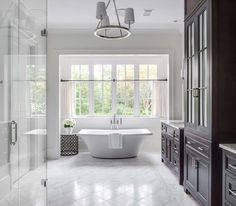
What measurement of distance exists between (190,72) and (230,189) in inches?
66.4

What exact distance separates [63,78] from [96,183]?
3.48m

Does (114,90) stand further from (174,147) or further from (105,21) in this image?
(105,21)

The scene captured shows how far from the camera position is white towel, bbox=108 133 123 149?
5512 mm

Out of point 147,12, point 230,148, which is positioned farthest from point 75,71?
point 230,148

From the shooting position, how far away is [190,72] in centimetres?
356

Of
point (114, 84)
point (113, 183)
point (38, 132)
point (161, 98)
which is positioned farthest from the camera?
point (114, 84)

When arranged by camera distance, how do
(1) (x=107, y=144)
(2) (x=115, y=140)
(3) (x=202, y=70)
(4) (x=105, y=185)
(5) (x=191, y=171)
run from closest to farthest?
(3) (x=202, y=70) → (5) (x=191, y=171) → (4) (x=105, y=185) → (2) (x=115, y=140) → (1) (x=107, y=144)

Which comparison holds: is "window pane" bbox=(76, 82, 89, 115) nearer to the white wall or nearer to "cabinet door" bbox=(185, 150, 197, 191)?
the white wall

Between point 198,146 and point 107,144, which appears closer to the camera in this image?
point 198,146

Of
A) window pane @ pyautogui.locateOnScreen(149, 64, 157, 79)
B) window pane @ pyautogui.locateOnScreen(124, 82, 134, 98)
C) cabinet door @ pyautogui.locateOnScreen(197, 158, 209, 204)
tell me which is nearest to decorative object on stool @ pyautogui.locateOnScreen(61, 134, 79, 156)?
window pane @ pyautogui.locateOnScreen(124, 82, 134, 98)

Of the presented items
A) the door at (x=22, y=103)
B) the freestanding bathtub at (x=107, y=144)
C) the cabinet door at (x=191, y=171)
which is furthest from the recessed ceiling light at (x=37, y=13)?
the cabinet door at (x=191, y=171)

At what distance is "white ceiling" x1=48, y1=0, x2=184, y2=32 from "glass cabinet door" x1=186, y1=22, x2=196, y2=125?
1.15 m

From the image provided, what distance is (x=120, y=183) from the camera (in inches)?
163

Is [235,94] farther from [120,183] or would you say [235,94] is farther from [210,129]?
[120,183]
